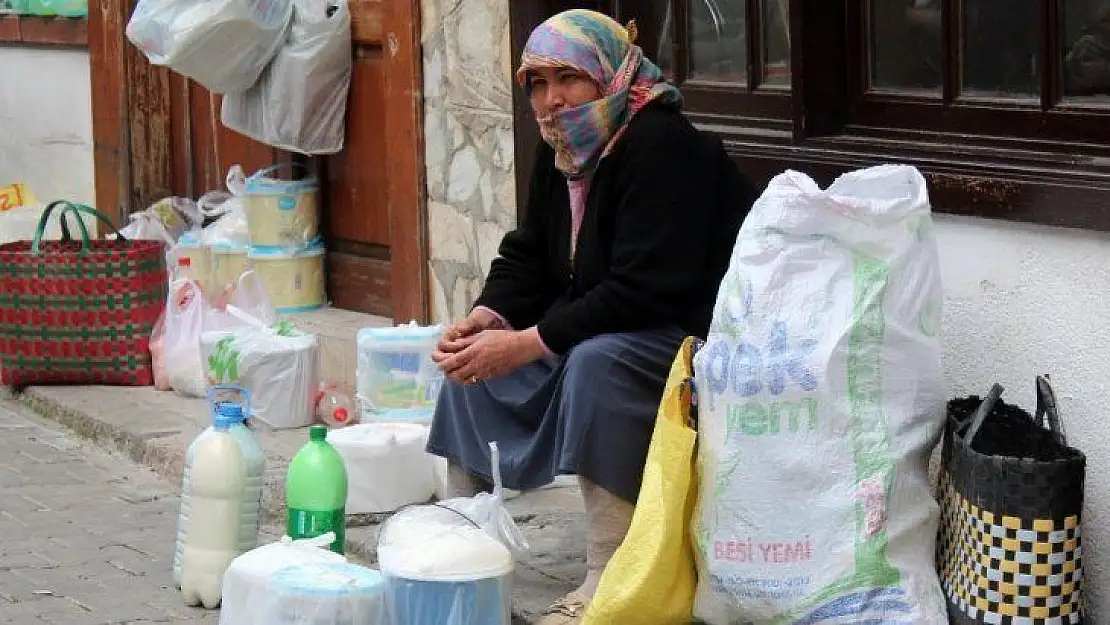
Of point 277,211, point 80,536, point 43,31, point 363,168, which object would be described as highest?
point 43,31

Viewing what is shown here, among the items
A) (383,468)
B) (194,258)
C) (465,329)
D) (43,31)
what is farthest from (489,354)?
(43,31)

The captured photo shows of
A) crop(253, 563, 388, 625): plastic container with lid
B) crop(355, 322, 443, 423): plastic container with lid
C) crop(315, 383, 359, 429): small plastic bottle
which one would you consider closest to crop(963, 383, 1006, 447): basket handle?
crop(253, 563, 388, 625): plastic container with lid

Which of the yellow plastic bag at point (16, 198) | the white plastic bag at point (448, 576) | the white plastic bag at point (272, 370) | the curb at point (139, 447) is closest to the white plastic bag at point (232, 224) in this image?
the curb at point (139, 447)

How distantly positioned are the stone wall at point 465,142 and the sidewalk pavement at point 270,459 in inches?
32.6

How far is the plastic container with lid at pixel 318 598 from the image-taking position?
160 inches

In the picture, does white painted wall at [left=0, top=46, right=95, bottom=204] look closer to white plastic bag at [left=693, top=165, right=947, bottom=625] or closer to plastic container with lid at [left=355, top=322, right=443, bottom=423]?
plastic container with lid at [left=355, top=322, right=443, bottom=423]

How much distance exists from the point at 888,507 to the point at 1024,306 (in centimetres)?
65

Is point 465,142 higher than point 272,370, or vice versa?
point 465,142

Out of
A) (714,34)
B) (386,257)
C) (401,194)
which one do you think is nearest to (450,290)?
(401,194)

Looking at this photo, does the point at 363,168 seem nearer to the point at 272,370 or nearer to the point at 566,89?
the point at 272,370

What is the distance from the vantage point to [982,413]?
3766 millimetres

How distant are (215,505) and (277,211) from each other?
3.10 metres

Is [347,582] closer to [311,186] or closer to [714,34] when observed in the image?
[714,34]

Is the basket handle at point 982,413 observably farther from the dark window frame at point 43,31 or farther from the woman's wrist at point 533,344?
the dark window frame at point 43,31
